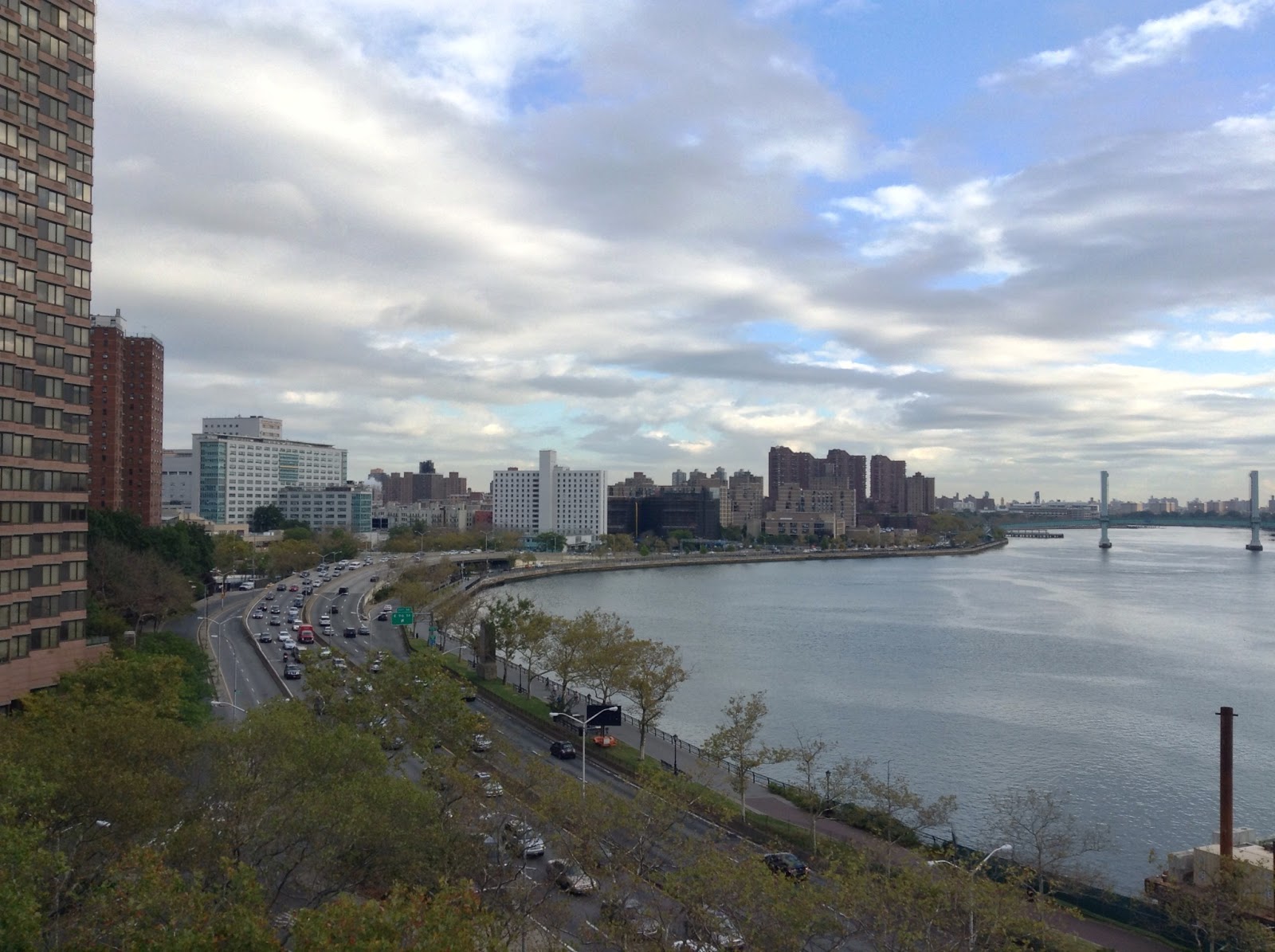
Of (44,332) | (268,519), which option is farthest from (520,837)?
(268,519)

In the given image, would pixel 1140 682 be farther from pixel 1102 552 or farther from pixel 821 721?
pixel 1102 552

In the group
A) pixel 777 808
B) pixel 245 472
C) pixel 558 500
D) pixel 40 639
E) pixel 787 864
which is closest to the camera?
pixel 787 864

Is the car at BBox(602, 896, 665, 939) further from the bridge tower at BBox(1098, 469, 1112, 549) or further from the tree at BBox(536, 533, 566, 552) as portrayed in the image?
the bridge tower at BBox(1098, 469, 1112, 549)

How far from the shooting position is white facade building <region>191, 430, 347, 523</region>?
129875mm

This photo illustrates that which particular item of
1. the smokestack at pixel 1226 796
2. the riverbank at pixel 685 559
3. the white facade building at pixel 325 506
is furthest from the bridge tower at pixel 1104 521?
the smokestack at pixel 1226 796

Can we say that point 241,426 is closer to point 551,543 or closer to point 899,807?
point 551,543

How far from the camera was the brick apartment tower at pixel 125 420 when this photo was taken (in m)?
61.9

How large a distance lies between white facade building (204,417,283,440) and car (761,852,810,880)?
478 ft

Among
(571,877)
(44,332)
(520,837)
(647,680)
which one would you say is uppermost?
(44,332)

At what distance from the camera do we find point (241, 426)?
151 meters

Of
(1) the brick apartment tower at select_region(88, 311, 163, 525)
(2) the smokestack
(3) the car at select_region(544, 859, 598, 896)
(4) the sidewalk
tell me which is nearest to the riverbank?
(1) the brick apartment tower at select_region(88, 311, 163, 525)

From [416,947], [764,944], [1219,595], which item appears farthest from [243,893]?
[1219,595]

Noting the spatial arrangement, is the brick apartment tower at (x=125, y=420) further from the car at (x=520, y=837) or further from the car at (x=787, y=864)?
the car at (x=787, y=864)

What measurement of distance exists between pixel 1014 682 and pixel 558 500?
12239 cm
